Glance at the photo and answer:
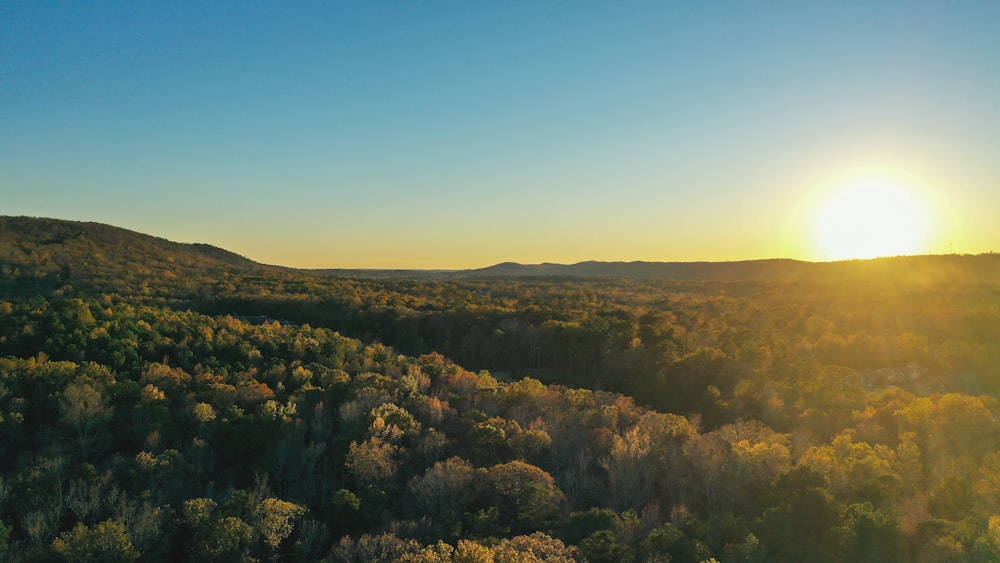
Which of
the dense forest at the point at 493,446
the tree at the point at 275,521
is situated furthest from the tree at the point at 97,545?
the tree at the point at 275,521

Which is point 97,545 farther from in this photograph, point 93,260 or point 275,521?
point 93,260

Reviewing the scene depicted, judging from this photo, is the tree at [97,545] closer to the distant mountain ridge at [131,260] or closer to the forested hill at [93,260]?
the forested hill at [93,260]

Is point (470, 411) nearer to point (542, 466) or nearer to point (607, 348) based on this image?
point (542, 466)

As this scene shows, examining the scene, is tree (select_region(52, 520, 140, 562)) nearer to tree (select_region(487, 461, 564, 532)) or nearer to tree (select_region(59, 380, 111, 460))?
tree (select_region(59, 380, 111, 460))

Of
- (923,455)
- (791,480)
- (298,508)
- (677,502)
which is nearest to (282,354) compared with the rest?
(298,508)

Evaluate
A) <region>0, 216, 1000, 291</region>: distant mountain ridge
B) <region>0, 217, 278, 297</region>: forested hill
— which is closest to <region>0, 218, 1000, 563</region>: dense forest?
<region>0, 217, 278, 297</region>: forested hill
